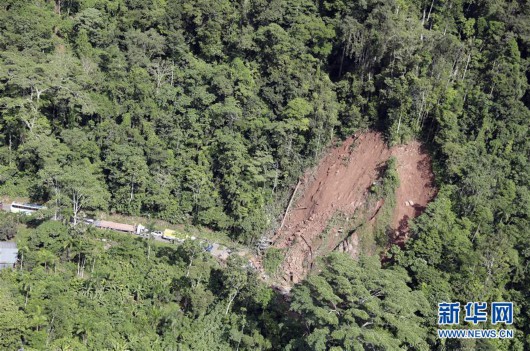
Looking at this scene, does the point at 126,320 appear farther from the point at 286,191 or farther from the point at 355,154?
the point at 355,154

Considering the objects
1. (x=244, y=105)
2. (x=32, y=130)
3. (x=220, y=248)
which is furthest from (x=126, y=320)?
(x=244, y=105)

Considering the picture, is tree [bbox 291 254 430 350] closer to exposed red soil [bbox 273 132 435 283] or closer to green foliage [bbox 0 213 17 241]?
exposed red soil [bbox 273 132 435 283]

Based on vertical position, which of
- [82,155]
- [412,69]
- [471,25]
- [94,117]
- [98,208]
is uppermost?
[471,25]

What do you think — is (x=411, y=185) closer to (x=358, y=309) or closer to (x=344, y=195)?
(x=344, y=195)

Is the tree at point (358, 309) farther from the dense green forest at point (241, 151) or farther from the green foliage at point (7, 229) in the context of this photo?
the green foliage at point (7, 229)

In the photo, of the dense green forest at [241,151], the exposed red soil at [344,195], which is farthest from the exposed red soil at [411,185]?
the dense green forest at [241,151]

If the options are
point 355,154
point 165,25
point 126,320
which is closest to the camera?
point 126,320
